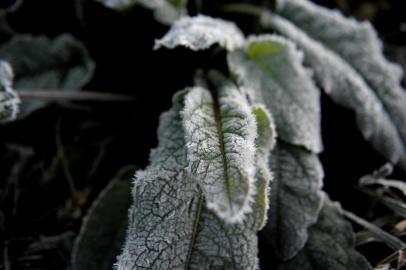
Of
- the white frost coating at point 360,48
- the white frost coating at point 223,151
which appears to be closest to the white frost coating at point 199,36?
the white frost coating at point 223,151

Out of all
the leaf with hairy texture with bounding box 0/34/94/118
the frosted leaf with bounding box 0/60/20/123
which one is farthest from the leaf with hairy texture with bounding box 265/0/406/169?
the frosted leaf with bounding box 0/60/20/123

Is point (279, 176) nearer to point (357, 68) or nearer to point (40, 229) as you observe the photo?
point (357, 68)

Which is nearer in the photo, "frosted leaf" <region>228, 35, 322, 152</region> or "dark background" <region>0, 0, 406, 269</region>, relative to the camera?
"frosted leaf" <region>228, 35, 322, 152</region>

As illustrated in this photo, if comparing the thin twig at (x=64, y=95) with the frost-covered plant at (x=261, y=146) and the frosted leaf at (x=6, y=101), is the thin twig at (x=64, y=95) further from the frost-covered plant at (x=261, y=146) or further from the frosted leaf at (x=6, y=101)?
the frost-covered plant at (x=261, y=146)

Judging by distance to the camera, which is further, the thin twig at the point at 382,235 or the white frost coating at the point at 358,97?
the white frost coating at the point at 358,97

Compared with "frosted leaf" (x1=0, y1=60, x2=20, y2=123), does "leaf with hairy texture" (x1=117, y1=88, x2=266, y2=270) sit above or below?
below

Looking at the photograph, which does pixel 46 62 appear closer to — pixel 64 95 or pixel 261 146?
pixel 64 95

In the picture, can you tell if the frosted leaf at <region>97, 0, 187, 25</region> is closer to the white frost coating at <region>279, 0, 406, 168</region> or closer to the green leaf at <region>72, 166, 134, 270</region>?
the white frost coating at <region>279, 0, 406, 168</region>
